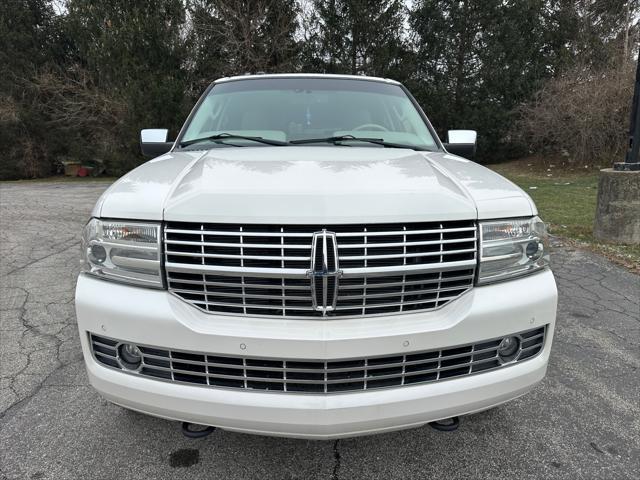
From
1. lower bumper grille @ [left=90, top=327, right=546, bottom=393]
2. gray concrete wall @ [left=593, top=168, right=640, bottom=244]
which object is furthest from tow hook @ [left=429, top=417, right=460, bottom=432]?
gray concrete wall @ [left=593, top=168, right=640, bottom=244]

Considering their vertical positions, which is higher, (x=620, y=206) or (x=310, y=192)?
(x=310, y=192)

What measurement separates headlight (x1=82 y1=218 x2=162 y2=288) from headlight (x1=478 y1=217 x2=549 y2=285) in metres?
1.36

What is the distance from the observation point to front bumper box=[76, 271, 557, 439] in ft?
5.48

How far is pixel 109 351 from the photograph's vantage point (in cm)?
187

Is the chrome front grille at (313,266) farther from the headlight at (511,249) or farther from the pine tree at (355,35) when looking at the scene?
the pine tree at (355,35)

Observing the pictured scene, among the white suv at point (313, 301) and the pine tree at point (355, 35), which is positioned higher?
the pine tree at point (355, 35)

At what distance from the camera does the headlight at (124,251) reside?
5.89 ft

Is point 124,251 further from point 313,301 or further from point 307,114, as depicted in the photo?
point 307,114

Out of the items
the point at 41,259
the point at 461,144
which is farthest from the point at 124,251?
the point at 41,259

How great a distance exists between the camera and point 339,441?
7.52 feet

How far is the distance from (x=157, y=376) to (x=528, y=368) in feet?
5.19

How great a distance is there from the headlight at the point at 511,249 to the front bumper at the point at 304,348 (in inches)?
3.4

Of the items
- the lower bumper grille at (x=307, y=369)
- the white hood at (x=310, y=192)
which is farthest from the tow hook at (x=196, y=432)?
the white hood at (x=310, y=192)

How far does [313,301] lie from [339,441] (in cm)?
100
